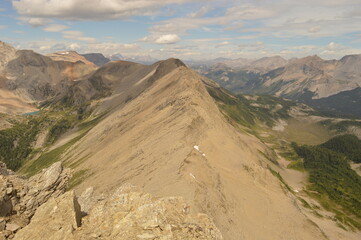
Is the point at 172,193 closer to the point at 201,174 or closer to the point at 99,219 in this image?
the point at 201,174

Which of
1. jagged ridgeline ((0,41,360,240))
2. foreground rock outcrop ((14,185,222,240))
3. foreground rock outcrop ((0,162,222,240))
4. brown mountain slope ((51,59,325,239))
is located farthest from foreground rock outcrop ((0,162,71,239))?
brown mountain slope ((51,59,325,239))

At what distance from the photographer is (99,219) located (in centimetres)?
2675

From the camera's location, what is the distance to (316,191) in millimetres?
178875

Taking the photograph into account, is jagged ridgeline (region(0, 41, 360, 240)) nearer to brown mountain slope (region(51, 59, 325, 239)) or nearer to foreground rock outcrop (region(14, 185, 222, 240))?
foreground rock outcrop (region(14, 185, 222, 240))

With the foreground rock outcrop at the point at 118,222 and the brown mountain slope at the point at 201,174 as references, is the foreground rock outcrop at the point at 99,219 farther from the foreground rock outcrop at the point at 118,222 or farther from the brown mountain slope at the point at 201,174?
the brown mountain slope at the point at 201,174

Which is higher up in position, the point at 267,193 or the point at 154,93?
the point at 154,93

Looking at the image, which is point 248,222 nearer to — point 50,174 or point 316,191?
point 50,174

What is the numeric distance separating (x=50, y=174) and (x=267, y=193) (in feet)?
216

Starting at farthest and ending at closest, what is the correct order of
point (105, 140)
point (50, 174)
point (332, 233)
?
point (105, 140)
point (332, 233)
point (50, 174)

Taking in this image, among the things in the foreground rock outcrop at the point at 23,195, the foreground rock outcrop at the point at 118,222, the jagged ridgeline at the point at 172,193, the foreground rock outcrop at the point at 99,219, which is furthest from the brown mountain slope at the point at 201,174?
the foreground rock outcrop at the point at 118,222

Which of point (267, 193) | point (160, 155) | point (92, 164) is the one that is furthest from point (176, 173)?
point (92, 164)

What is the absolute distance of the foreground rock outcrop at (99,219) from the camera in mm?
23656

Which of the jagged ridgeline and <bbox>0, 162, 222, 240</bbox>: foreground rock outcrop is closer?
<bbox>0, 162, 222, 240</bbox>: foreground rock outcrop

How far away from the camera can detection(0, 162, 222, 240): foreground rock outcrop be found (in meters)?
23.7
